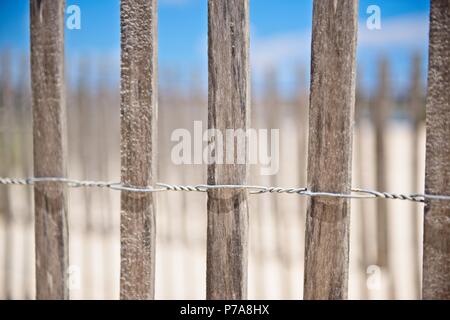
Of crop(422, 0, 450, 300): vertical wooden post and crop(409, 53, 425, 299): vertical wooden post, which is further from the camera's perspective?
crop(409, 53, 425, 299): vertical wooden post

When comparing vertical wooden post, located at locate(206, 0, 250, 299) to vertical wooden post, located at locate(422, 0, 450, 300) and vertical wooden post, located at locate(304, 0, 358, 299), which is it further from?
vertical wooden post, located at locate(422, 0, 450, 300)

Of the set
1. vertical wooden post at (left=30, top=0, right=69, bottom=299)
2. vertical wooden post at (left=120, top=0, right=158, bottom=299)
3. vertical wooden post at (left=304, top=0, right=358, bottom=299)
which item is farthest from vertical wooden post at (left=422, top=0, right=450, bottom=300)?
vertical wooden post at (left=30, top=0, right=69, bottom=299)

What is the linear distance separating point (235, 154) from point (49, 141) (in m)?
0.62

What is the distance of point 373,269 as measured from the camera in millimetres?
3225

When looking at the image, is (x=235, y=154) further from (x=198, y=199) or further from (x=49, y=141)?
(x=198, y=199)

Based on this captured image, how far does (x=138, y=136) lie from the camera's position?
1.38 meters

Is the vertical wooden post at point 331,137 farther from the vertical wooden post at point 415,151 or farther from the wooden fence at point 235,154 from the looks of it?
the vertical wooden post at point 415,151

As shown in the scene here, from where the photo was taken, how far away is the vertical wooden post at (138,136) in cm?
136

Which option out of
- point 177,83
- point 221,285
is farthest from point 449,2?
point 177,83

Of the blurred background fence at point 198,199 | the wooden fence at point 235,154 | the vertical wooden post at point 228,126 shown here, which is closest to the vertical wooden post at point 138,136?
the wooden fence at point 235,154

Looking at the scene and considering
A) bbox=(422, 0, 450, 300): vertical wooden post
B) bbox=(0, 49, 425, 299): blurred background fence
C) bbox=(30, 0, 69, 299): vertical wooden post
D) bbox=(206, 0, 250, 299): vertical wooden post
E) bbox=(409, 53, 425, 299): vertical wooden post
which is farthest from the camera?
bbox=(0, 49, 425, 299): blurred background fence

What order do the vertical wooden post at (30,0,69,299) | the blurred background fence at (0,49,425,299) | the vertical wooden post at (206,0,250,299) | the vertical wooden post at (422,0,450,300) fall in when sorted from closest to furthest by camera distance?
the vertical wooden post at (422,0,450,300)
the vertical wooden post at (206,0,250,299)
the vertical wooden post at (30,0,69,299)
the blurred background fence at (0,49,425,299)

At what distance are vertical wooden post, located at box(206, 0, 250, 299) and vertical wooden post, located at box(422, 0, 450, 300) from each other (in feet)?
1.53

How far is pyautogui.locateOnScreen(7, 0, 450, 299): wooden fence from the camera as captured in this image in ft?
3.94
